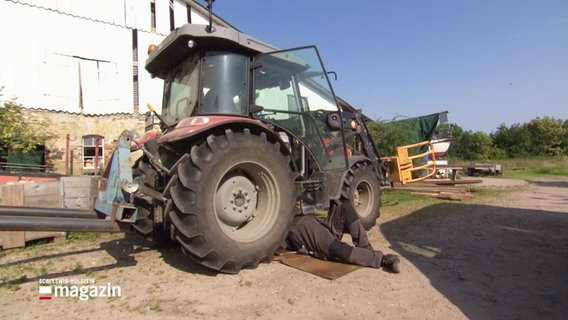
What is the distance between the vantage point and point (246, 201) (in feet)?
11.8

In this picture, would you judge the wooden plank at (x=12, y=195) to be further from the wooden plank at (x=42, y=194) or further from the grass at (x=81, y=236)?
the grass at (x=81, y=236)

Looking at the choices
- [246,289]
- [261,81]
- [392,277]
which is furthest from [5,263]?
[392,277]

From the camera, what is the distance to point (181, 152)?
Result: 367 cm

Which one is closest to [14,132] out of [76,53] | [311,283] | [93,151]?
[93,151]

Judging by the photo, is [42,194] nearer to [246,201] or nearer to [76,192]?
[76,192]

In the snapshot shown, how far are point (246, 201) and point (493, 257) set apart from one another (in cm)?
281

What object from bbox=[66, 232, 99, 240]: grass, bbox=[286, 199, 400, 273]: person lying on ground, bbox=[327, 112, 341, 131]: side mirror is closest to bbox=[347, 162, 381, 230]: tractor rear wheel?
bbox=[327, 112, 341, 131]: side mirror

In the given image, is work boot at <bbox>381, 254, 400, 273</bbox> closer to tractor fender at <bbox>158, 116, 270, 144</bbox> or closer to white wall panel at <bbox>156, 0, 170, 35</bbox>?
tractor fender at <bbox>158, 116, 270, 144</bbox>

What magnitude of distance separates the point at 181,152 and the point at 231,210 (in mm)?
820

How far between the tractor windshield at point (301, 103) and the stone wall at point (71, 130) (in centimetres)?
994

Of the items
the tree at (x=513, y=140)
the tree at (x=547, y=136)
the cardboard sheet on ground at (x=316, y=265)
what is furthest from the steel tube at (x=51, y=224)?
the tree at (x=547, y=136)

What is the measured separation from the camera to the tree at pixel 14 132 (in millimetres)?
10297

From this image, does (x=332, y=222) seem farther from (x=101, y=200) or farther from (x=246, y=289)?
(x=101, y=200)

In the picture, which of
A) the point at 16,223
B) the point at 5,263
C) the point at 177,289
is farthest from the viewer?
the point at 5,263
